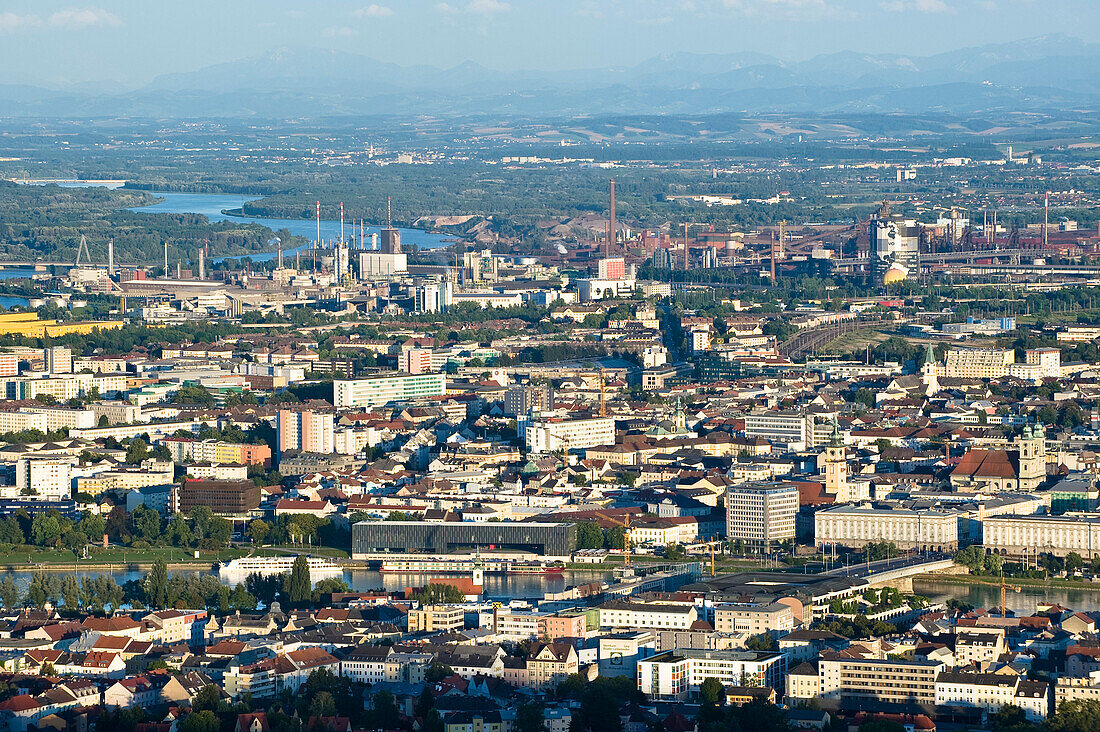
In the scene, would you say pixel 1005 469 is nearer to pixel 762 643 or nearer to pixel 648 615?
pixel 648 615

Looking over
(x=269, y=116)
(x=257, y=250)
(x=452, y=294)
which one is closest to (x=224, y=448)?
(x=452, y=294)

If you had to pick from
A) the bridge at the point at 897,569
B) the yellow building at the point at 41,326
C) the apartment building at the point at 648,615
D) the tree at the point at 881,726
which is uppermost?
the tree at the point at 881,726

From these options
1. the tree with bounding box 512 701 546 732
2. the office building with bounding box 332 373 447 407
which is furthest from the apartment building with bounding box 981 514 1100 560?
the office building with bounding box 332 373 447 407

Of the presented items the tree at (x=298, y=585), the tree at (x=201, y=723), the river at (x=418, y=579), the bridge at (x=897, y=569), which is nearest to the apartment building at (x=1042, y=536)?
the bridge at (x=897, y=569)

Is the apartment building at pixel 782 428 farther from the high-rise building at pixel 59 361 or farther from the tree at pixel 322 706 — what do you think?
the tree at pixel 322 706

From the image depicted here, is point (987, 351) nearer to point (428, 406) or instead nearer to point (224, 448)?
point (428, 406)

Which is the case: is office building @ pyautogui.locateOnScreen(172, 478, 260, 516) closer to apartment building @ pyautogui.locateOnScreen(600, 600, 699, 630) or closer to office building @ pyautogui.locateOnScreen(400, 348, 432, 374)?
apartment building @ pyautogui.locateOnScreen(600, 600, 699, 630)
